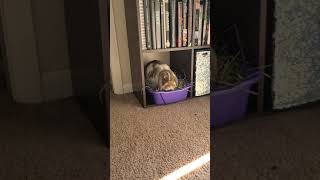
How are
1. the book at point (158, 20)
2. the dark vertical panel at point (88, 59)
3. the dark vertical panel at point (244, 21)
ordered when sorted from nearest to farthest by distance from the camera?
1. the dark vertical panel at point (244, 21)
2. the dark vertical panel at point (88, 59)
3. the book at point (158, 20)

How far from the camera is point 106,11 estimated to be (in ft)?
1.95

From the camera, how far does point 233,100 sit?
582 millimetres

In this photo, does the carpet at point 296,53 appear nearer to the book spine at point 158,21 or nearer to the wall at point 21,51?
the book spine at point 158,21

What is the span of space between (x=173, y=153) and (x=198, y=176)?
9 centimetres

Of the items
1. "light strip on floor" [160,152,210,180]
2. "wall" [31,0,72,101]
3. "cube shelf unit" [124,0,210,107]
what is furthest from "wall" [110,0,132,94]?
"light strip on floor" [160,152,210,180]

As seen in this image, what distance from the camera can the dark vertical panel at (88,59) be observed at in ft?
2.10

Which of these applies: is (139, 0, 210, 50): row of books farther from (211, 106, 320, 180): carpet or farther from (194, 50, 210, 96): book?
(211, 106, 320, 180): carpet

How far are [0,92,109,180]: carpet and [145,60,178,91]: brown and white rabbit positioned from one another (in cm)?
18

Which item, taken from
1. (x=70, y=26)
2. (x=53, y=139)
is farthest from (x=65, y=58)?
(x=53, y=139)

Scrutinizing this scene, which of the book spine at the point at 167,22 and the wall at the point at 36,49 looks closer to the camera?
the wall at the point at 36,49

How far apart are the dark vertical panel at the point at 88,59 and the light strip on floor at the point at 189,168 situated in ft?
0.58

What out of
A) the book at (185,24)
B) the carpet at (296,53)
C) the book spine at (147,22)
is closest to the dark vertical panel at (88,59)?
the book spine at (147,22)

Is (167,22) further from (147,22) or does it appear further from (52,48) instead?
(52,48)

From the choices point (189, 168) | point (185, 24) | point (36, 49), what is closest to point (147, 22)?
point (185, 24)
